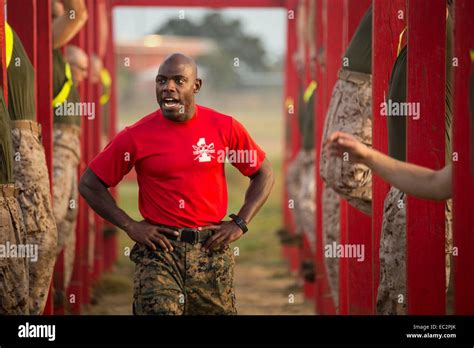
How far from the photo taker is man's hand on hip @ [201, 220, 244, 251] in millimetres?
6449

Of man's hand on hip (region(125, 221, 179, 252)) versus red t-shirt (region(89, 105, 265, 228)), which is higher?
red t-shirt (region(89, 105, 265, 228))

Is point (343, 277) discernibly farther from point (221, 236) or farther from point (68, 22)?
point (221, 236)

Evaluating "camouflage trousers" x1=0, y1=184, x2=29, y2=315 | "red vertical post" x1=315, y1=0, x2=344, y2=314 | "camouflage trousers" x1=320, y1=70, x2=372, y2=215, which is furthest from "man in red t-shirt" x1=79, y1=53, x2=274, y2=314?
"red vertical post" x1=315, y1=0, x2=344, y2=314

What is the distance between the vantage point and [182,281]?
6.45 m

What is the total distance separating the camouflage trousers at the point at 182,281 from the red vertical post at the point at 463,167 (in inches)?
43.0

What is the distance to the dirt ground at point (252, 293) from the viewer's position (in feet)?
38.3

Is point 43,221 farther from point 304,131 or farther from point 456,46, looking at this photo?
point 304,131

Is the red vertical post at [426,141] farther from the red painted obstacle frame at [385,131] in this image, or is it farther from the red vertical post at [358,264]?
the red vertical post at [358,264]

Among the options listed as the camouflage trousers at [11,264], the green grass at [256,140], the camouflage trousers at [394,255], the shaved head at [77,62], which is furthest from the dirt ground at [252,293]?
the camouflage trousers at [11,264]

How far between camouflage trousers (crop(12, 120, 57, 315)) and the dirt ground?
134 inches

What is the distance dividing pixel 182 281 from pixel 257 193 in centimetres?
56

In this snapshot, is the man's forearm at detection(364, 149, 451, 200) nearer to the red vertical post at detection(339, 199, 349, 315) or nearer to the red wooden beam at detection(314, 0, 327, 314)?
the red vertical post at detection(339, 199, 349, 315)
